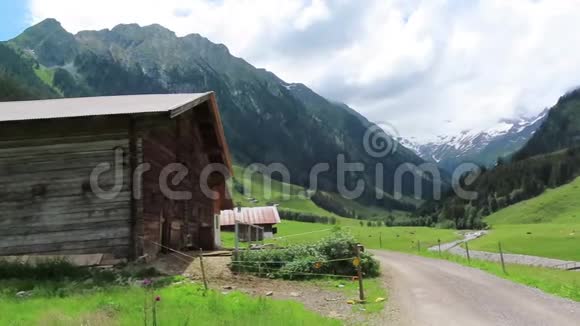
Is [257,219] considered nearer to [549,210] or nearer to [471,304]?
[471,304]

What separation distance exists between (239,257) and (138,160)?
565cm

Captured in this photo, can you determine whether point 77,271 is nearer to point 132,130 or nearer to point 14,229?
point 14,229

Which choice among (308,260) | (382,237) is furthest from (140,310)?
(382,237)

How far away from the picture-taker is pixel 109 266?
18.0m

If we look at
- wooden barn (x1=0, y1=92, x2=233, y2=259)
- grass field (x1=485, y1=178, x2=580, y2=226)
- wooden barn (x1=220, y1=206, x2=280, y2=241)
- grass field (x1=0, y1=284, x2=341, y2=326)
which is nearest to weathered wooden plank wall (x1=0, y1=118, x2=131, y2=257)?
wooden barn (x1=0, y1=92, x2=233, y2=259)

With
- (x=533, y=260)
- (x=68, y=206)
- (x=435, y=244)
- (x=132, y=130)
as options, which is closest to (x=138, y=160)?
(x=132, y=130)

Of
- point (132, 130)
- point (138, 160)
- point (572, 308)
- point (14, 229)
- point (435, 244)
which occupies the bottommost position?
point (435, 244)

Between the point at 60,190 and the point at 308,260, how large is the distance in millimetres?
10119

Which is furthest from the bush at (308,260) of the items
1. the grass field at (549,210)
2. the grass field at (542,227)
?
the grass field at (549,210)

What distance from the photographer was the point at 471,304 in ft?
47.6

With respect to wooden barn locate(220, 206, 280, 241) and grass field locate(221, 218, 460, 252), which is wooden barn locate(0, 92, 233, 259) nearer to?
grass field locate(221, 218, 460, 252)

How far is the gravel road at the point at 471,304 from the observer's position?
487 inches

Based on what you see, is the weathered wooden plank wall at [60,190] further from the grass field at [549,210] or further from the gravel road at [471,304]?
the grass field at [549,210]

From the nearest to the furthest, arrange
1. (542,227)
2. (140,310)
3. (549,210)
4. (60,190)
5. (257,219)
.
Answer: (140,310) → (60,190) → (257,219) → (542,227) → (549,210)
